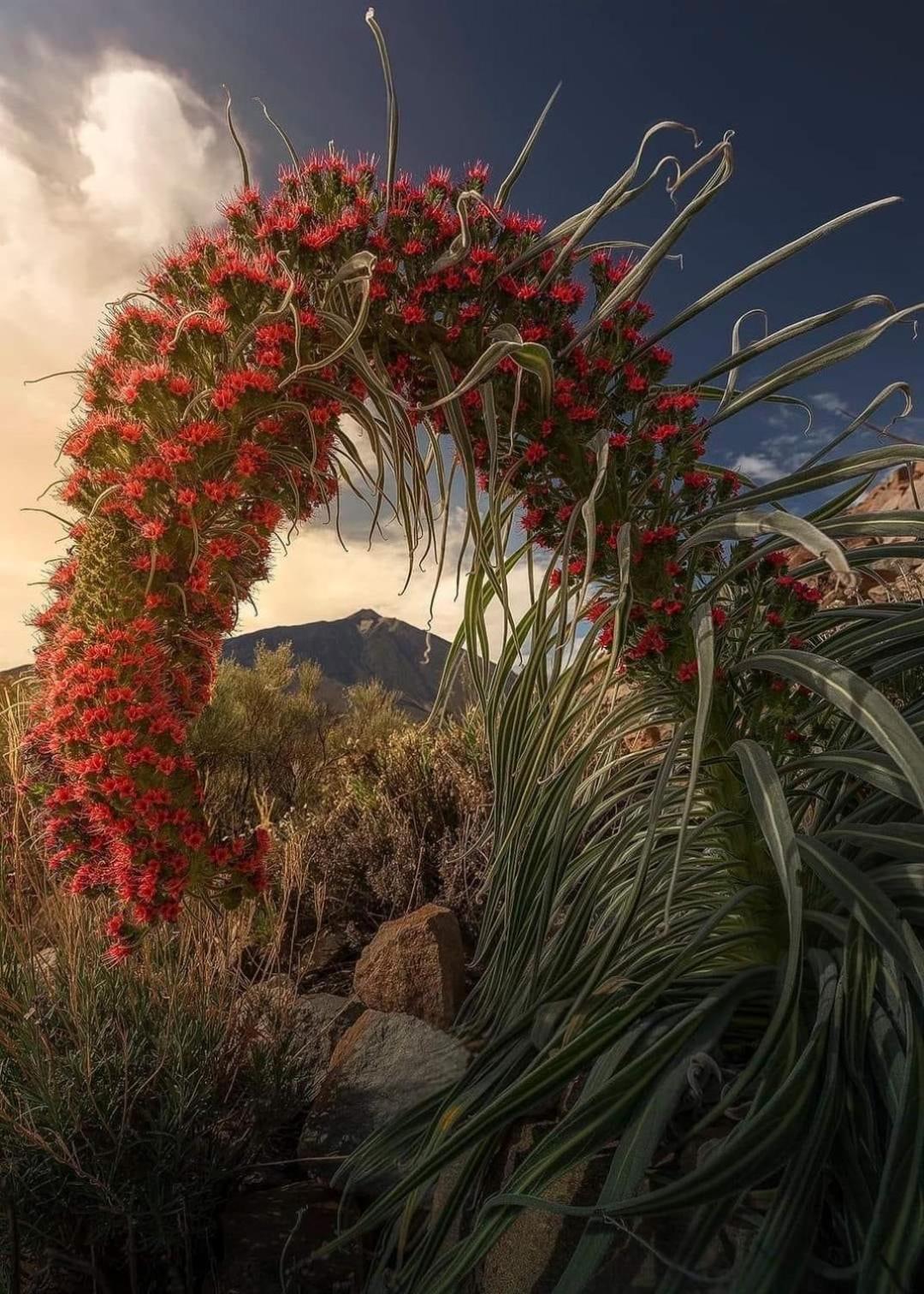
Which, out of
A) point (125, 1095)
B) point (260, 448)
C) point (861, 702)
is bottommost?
point (125, 1095)

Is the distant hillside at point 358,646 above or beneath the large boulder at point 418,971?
above

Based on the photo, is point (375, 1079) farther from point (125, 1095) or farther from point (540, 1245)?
point (540, 1245)

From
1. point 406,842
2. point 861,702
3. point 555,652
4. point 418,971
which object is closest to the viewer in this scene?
point 861,702

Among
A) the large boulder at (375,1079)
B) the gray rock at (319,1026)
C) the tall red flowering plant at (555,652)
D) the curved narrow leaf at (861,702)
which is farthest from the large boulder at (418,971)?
the curved narrow leaf at (861,702)

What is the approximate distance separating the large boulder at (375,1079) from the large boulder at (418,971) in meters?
0.26

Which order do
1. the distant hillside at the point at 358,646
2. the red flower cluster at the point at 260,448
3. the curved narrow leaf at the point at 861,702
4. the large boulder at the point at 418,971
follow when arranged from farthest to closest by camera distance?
1. the distant hillside at the point at 358,646
2. the large boulder at the point at 418,971
3. the red flower cluster at the point at 260,448
4. the curved narrow leaf at the point at 861,702

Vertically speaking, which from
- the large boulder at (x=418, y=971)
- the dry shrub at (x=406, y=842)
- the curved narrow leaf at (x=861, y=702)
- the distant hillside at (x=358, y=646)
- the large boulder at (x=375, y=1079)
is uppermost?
the distant hillside at (x=358, y=646)

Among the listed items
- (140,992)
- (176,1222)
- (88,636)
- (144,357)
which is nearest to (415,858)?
(140,992)

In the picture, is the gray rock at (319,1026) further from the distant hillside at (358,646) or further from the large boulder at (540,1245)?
the distant hillside at (358,646)

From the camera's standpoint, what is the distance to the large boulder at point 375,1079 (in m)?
2.01

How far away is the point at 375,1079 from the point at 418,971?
1.48 feet

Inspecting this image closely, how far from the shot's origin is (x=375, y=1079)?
6.97ft

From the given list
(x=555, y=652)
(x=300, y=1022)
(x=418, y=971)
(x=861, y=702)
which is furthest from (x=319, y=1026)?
(x=861, y=702)

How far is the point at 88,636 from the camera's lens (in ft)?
5.93
